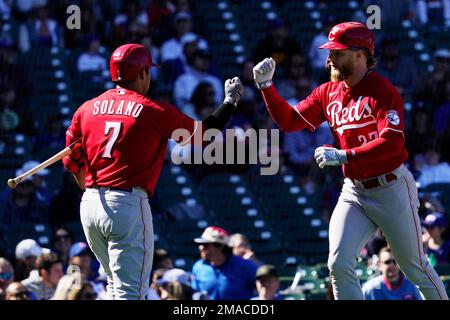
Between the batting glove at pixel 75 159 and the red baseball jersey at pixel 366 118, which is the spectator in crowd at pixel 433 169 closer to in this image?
the red baseball jersey at pixel 366 118

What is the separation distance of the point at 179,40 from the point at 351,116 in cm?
712

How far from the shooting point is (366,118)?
7.48m

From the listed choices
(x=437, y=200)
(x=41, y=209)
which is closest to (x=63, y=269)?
(x=41, y=209)

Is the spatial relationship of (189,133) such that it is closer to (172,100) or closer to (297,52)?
(172,100)

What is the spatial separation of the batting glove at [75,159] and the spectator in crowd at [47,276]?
7.23ft

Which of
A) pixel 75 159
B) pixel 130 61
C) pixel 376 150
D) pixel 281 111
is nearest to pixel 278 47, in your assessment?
pixel 281 111

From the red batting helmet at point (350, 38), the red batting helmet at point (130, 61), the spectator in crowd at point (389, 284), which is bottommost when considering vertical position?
the spectator in crowd at point (389, 284)

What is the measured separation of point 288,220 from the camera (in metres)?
13.0

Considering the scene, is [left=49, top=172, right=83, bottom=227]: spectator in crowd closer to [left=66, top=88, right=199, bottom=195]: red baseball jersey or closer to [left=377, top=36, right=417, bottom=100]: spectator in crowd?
[left=377, top=36, right=417, bottom=100]: spectator in crowd

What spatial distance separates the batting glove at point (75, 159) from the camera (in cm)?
781

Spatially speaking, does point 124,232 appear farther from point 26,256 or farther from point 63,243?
point 63,243

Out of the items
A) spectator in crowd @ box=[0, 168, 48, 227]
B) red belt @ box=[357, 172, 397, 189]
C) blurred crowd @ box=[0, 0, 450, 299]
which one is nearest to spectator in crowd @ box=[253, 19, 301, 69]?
blurred crowd @ box=[0, 0, 450, 299]

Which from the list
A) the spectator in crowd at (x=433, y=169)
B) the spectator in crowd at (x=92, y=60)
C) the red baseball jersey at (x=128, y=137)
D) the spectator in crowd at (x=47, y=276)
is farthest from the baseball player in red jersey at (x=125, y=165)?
the spectator in crowd at (x=92, y=60)
